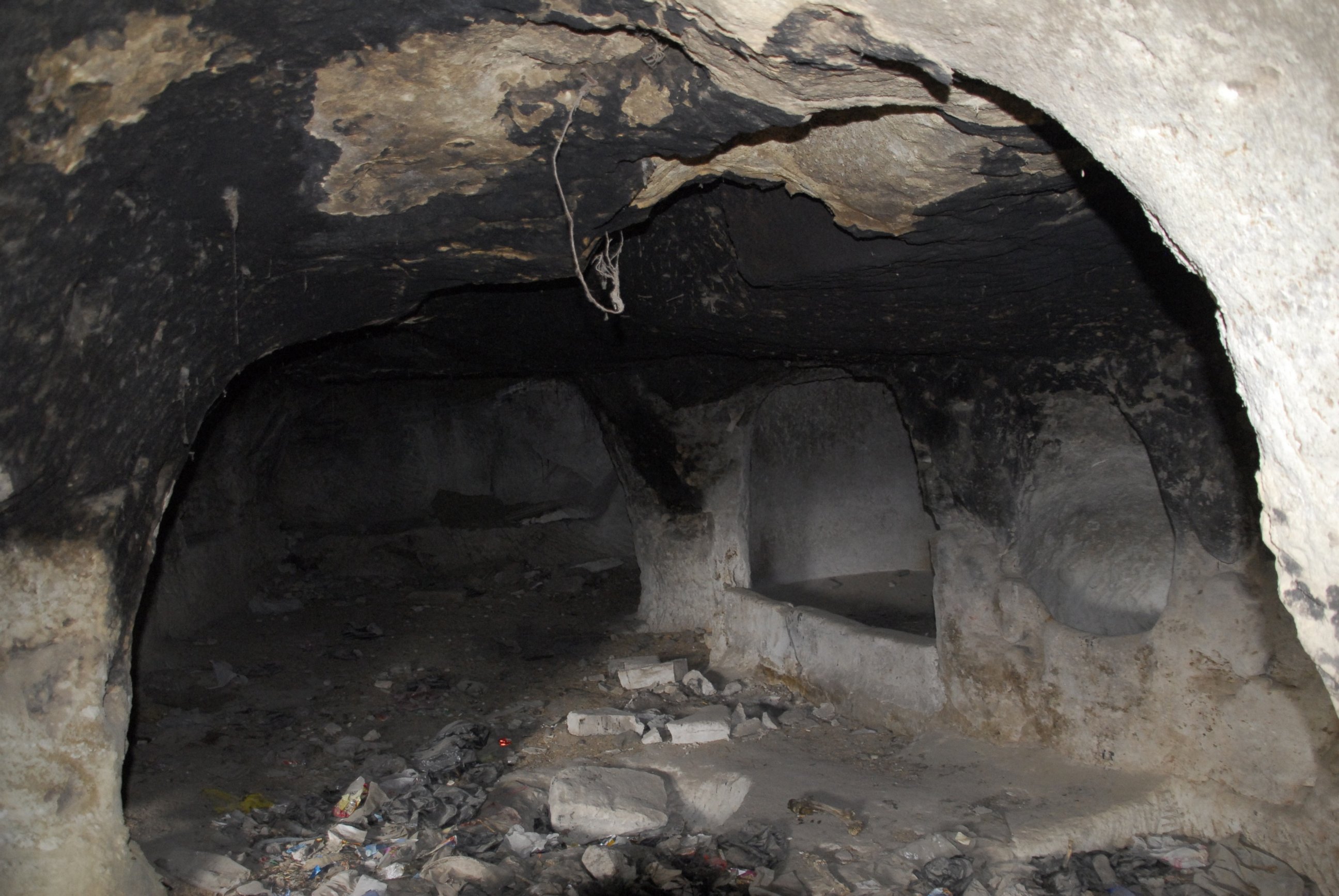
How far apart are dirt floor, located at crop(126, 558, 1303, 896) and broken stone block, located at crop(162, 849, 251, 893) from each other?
0.19ft

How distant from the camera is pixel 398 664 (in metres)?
7.13

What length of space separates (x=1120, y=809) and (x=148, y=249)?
4.38m

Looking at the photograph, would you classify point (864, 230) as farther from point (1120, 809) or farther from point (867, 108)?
point (1120, 809)

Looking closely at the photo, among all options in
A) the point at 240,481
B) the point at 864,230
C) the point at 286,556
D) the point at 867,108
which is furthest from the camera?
the point at 286,556

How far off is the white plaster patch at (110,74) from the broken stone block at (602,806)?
3464 millimetres

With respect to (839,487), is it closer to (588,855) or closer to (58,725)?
(588,855)

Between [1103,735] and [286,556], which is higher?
[1103,735]

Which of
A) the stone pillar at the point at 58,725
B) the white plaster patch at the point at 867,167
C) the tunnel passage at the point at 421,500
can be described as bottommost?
the tunnel passage at the point at 421,500

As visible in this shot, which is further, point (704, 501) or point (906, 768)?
point (704, 501)

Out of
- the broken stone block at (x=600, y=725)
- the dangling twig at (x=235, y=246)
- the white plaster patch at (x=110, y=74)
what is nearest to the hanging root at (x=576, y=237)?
the white plaster patch at (x=110, y=74)

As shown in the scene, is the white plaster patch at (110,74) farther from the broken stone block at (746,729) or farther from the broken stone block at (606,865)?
the broken stone block at (746,729)

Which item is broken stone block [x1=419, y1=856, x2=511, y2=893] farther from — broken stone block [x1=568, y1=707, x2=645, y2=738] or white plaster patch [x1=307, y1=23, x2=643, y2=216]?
white plaster patch [x1=307, y1=23, x2=643, y2=216]

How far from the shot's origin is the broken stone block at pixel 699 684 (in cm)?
645

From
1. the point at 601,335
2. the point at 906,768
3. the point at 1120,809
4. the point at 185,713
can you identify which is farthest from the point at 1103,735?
the point at 185,713
